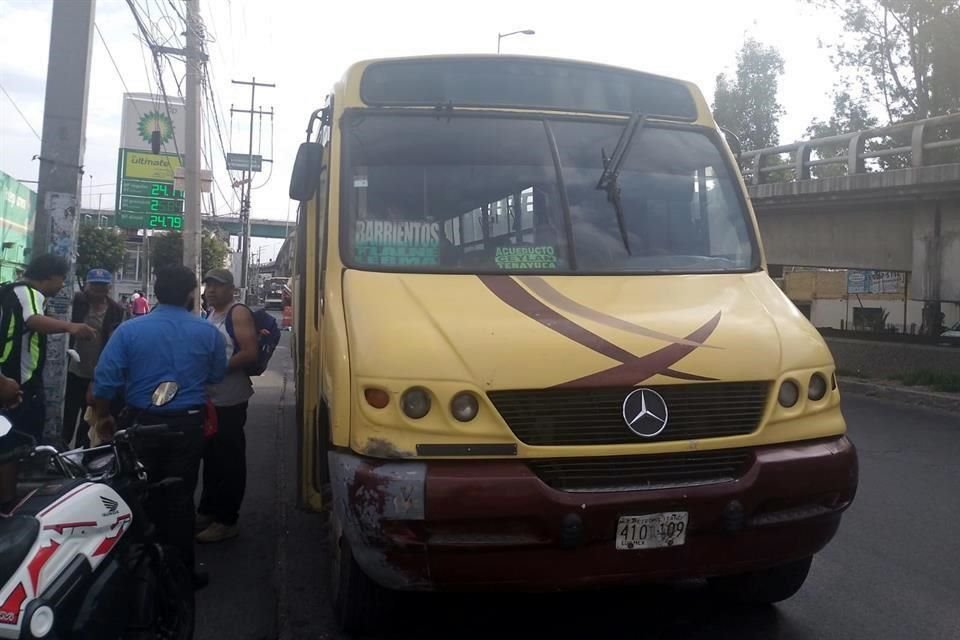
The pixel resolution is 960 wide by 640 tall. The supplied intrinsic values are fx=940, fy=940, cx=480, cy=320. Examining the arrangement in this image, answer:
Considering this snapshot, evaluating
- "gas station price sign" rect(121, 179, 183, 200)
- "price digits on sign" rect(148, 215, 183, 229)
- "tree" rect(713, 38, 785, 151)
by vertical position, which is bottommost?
"price digits on sign" rect(148, 215, 183, 229)

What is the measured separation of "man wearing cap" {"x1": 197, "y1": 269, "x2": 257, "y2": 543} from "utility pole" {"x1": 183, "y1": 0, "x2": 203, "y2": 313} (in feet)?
31.7

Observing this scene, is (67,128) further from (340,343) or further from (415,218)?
(340,343)

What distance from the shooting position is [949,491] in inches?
295

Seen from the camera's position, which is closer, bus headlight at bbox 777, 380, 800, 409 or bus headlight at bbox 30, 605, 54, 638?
bus headlight at bbox 30, 605, 54, 638

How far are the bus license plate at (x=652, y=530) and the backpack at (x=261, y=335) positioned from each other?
3011mm

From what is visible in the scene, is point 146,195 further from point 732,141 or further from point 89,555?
point 89,555

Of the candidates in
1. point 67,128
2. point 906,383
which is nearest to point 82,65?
point 67,128

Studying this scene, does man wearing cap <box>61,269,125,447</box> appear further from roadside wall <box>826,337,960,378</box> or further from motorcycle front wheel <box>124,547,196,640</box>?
roadside wall <box>826,337,960,378</box>

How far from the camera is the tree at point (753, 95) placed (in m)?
40.6

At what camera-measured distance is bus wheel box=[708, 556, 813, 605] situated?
4449 millimetres

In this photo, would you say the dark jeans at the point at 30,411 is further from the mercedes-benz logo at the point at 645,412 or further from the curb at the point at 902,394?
the curb at the point at 902,394

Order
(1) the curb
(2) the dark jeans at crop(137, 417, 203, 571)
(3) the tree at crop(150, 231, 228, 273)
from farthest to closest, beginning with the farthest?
(3) the tree at crop(150, 231, 228, 273) < (1) the curb < (2) the dark jeans at crop(137, 417, 203, 571)

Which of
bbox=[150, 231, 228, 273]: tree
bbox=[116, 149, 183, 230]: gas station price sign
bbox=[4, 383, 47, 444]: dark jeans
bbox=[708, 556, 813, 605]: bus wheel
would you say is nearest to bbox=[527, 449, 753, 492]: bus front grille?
bbox=[708, 556, 813, 605]: bus wheel

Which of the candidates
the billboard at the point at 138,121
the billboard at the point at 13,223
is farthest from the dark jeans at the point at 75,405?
the billboard at the point at 138,121
